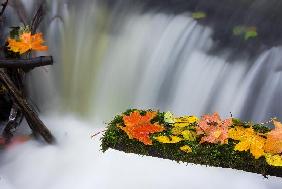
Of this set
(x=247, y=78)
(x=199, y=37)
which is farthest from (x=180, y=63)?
(x=247, y=78)

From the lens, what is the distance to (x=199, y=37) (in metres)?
5.36

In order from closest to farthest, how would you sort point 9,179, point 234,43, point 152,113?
point 152,113
point 9,179
point 234,43

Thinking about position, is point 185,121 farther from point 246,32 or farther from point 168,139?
point 246,32

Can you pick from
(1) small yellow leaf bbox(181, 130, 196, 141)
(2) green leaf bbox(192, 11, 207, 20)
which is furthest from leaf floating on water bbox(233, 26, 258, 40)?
(1) small yellow leaf bbox(181, 130, 196, 141)

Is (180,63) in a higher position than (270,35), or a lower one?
lower

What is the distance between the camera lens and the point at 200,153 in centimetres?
272

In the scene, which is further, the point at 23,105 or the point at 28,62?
the point at 23,105

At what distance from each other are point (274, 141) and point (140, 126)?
0.91 m

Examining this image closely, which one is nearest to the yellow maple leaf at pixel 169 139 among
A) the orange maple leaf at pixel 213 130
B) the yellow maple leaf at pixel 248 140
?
the orange maple leaf at pixel 213 130

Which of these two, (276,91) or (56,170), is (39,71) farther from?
(276,91)

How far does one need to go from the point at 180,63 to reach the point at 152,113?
231 cm

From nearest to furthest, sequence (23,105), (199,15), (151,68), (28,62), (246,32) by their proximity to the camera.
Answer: (28,62) < (23,105) < (246,32) < (151,68) < (199,15)

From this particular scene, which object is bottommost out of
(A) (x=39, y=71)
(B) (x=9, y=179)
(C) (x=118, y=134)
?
(B) (x=9, y=179)

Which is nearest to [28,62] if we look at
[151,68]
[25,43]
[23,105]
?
[23,105]
